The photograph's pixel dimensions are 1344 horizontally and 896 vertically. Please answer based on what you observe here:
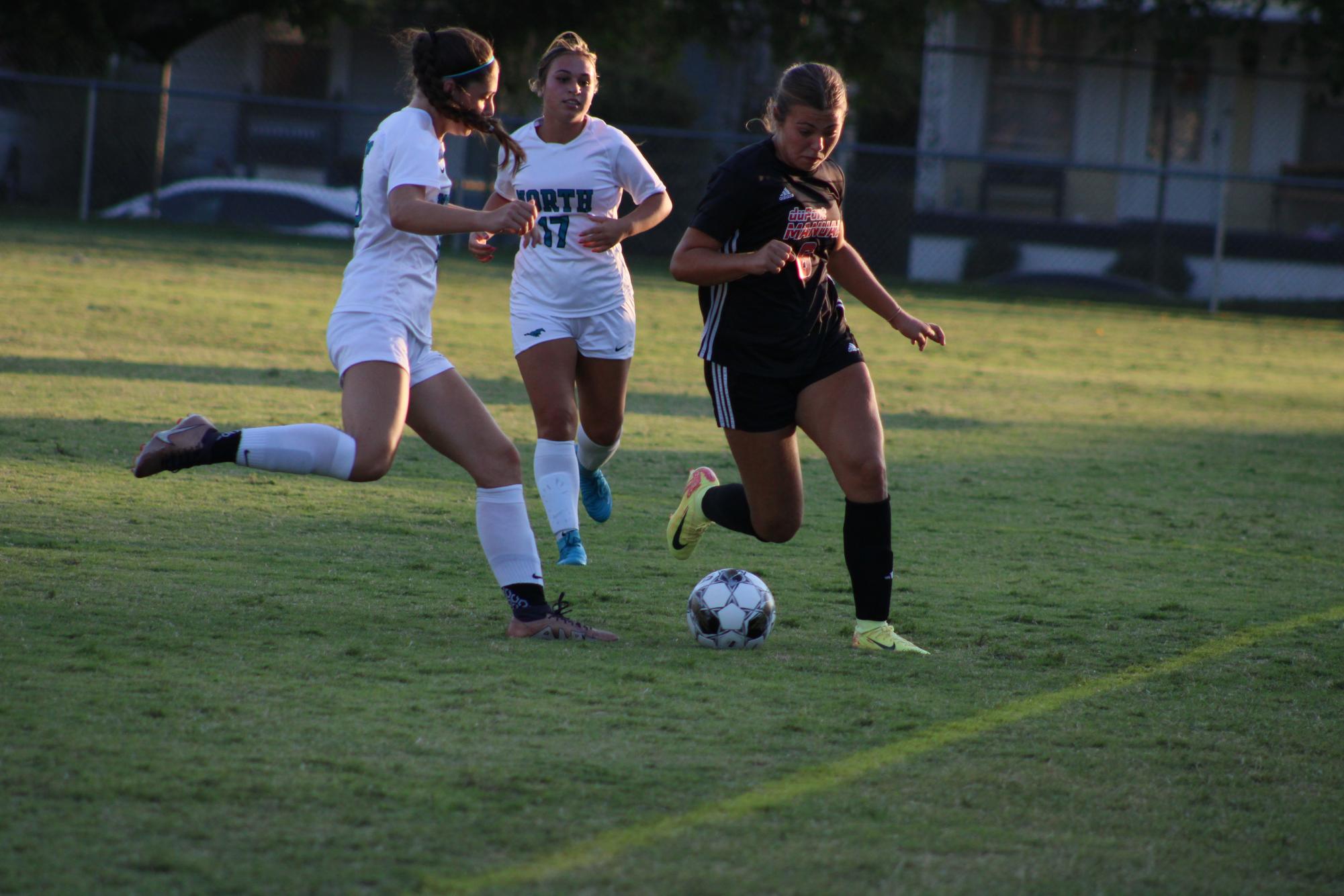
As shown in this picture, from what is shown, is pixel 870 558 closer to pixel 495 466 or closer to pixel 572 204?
pixel 495 466

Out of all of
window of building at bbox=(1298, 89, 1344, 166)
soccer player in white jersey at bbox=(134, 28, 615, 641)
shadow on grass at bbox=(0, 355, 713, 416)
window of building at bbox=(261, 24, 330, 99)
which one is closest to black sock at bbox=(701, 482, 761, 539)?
soccer player in white jersey at bbox=(134, 28, 615, 641)

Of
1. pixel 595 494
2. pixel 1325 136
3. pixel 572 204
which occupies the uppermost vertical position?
pixel 1325 136

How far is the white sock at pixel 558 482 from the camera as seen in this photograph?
19.7 ft

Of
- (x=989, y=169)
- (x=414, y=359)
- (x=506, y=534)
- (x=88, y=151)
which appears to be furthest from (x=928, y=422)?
(x=989, y=169)

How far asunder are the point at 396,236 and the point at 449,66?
0.56m

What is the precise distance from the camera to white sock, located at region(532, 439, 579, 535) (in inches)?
237

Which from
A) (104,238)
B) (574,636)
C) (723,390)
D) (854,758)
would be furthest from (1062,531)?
(104,238)

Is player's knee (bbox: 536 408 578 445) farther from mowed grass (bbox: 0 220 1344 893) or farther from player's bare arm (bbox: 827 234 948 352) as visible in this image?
player's bare arm (bbox: 827 234 948 352)

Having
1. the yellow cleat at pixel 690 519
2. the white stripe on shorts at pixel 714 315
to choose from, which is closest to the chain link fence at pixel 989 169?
the yellow cleat at pixel 690 519

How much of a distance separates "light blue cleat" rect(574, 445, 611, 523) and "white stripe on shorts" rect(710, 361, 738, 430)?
1724 mm

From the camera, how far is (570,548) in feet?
19.7

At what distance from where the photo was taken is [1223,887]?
3125 millimetres

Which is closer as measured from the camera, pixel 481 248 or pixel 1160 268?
pixel 481 248

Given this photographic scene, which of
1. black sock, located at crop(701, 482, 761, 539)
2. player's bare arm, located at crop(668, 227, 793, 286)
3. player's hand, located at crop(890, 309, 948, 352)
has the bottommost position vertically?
black sock, located at crop(701, 482, 761, 539)
